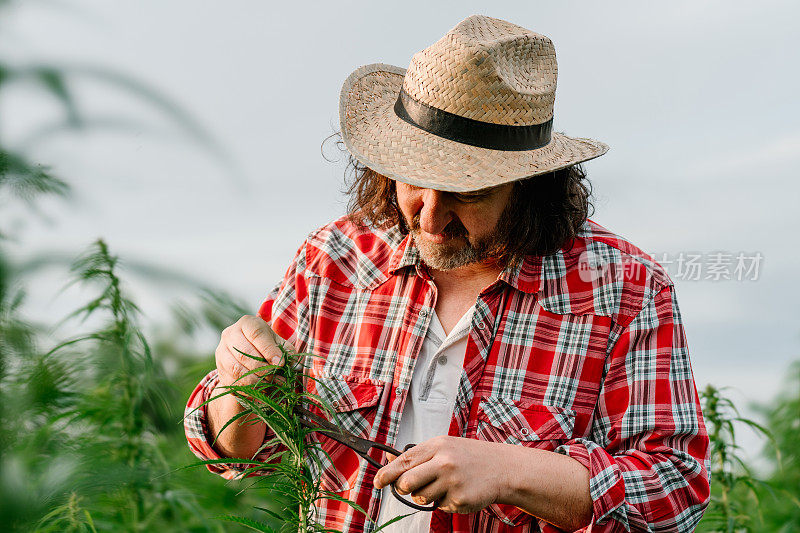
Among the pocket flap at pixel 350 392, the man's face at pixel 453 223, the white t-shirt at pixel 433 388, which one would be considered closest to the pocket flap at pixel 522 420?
the white t-shirt at pixel 433 388

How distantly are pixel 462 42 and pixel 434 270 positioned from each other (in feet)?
2.25

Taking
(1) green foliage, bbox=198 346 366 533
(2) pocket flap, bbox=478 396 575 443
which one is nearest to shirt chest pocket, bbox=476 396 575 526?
(2) pocket flap, bbox=478 396 575 443

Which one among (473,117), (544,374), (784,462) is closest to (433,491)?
(544,374)

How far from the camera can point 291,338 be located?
245 centimetres

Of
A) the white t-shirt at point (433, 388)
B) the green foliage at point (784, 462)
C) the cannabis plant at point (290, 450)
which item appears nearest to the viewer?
the cannabis plant at point (290, 450)

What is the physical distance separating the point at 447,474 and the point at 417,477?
7 cm

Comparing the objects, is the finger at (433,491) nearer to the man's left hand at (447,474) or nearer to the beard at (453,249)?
the man's left hand at (447,474)

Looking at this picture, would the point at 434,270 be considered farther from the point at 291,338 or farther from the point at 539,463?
the point at 539,463

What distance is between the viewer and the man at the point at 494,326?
2014mm

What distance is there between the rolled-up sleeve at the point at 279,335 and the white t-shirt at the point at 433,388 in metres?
0.38

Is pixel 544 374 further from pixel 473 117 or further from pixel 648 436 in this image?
pixel 473 117

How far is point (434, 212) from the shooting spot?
6.79ft

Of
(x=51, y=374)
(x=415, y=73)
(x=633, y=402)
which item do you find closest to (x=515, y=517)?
(x=633, y=402)

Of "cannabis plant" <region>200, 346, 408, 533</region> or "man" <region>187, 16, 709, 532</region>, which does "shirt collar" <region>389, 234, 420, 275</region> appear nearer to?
"man" <region>187, 16, 709, 532</region>
